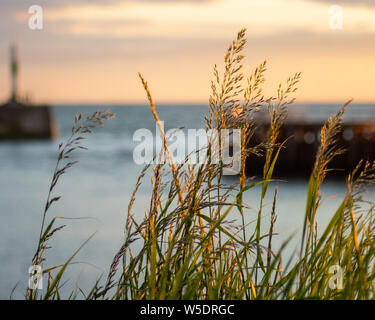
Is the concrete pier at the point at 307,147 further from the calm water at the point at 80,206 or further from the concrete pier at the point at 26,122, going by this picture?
the concrete pier at the point at 26,122

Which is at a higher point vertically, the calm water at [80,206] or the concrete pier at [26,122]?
the concrete pier at [26,122]

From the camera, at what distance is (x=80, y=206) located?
27.4 meters

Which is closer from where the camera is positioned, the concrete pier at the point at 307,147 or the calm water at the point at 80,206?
the calm water at the point at 80,206

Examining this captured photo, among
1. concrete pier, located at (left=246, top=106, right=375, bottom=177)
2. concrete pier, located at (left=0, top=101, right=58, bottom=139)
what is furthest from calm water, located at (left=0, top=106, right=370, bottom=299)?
concrete pier, located at (left=0, top=101, right=58, bottom=139)

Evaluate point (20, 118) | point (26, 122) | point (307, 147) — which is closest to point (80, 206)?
point (307, 147)

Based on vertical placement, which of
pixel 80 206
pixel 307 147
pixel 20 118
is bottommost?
pixel 80 206

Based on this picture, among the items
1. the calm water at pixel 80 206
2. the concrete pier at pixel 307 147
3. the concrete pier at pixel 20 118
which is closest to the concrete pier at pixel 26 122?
the concrete pier at pixel 20 118

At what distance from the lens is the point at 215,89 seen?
5.75 ft

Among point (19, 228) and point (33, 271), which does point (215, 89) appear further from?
point (19, 228)

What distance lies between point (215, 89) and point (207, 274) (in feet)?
2.49

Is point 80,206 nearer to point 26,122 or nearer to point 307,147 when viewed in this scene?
point 307,147

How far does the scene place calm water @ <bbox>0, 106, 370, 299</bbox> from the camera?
16.7 meters

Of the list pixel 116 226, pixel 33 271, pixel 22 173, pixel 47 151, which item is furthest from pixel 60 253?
pixel 47 151

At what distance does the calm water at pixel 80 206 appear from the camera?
54.8 ft
